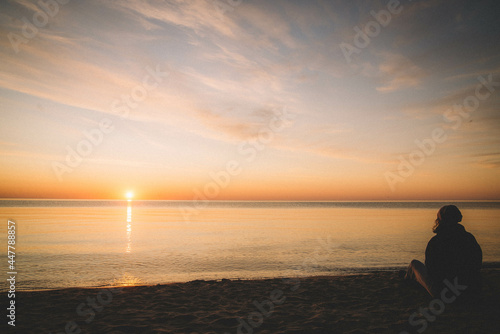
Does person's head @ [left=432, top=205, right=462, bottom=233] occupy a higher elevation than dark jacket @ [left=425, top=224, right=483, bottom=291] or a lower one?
higher

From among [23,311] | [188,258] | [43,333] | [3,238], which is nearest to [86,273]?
[188,258]

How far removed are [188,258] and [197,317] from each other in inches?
434

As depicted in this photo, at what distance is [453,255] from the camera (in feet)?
20.6

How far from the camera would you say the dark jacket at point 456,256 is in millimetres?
6199

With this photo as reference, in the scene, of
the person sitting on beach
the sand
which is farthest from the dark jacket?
the sand

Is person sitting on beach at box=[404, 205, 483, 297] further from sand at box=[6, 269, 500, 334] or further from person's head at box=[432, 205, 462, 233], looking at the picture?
sand at box=[6, 269, 500, 334]

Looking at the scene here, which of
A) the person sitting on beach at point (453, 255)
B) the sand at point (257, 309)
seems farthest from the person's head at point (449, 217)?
the sand at point (257, 309)

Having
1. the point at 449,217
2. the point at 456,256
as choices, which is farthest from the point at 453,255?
the point at 449,217

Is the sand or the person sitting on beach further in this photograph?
the person sitting on beach

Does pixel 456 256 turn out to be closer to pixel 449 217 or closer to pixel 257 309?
pixel 449 217

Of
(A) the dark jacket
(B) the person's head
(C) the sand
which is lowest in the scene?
(C) the sand

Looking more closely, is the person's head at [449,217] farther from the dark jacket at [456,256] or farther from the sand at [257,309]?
the sand at [257,309]

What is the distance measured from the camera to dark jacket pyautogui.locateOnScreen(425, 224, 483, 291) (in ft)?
20.3

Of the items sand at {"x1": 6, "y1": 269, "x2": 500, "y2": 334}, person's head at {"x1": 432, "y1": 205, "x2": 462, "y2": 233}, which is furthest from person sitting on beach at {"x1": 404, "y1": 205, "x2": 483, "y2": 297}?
sand at {"x1": 6, "y1": 269, "x2": 500, "y2": 334}
